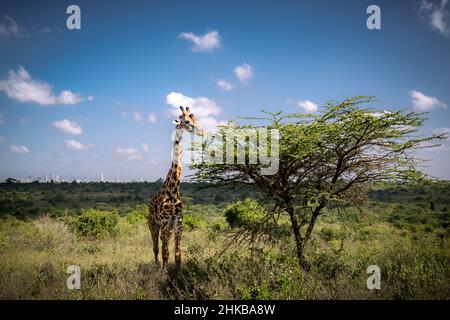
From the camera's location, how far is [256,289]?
19.6 ft

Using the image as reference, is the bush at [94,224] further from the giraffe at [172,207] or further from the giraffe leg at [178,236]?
the giraffe leg at [178,236]

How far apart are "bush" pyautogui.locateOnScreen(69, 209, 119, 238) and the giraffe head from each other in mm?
10241

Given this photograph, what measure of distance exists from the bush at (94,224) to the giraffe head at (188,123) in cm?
1024

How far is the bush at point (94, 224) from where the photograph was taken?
50.6 ft

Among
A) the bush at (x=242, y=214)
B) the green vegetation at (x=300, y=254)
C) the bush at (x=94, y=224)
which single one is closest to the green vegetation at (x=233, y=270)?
the green vegetation at (x=300, y=254)

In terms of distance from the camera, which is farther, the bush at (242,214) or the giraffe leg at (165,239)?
the bush at (242,214)

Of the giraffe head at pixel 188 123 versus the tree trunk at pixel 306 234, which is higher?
the giraffe head at pixel 188 123

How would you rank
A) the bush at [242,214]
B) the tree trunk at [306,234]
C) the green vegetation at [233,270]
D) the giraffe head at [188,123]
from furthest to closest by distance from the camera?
1. the bush at [242,214]
2. the tree trunk at [306,234]
3. the giraffe head at [188,123]
4. the green vegetation at [233,270]

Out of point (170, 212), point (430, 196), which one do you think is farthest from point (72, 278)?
point (430, 196)

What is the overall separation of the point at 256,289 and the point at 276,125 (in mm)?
3268

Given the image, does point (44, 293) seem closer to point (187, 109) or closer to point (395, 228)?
point (187, 109)

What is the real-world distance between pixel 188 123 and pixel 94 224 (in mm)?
10707

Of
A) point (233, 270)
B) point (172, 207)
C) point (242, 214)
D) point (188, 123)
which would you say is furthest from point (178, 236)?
point (242, 214)

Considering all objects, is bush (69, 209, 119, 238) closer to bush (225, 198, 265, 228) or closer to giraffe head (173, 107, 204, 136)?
bush (225, 198, 265, 228)
